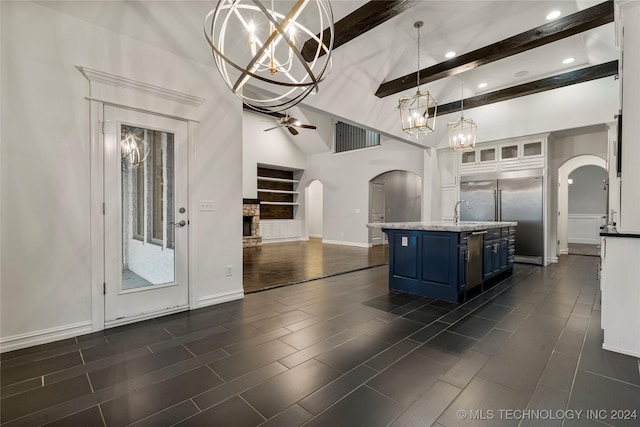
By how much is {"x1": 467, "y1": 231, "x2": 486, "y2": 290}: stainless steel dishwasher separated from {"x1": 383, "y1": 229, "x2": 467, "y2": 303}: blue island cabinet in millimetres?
186

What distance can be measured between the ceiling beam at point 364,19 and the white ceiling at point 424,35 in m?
0.13

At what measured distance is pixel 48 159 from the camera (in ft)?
7.84

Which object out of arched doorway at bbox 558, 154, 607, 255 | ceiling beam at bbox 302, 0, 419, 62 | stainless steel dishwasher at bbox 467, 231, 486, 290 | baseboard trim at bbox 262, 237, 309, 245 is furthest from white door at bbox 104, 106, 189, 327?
arched doorway at bbox 558, 154, 607, 255

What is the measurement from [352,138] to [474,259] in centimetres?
636

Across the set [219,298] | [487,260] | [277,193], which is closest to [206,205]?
[219,298]

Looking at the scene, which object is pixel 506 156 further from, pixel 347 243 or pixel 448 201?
pixel 347 243

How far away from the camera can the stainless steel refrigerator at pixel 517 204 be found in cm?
603

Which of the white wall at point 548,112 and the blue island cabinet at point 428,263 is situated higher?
the white wall at point 548,112

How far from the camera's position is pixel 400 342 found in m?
2.46

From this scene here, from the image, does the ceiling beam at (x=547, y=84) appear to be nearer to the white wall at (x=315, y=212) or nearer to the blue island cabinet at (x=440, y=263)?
the blue island cabinet at (x=440, y=263)

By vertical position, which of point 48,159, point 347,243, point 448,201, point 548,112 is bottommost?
point 347,243

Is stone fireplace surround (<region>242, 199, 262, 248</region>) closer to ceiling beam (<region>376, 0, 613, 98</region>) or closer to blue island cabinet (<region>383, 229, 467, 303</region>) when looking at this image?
ceiling beam (<region>376, 0, 613, 98</region>)

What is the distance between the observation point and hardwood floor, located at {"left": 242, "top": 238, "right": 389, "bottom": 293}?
4.62 meters

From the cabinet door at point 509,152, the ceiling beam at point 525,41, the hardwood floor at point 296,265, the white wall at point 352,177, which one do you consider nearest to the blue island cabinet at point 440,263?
the hardwood floor at point 296,265
